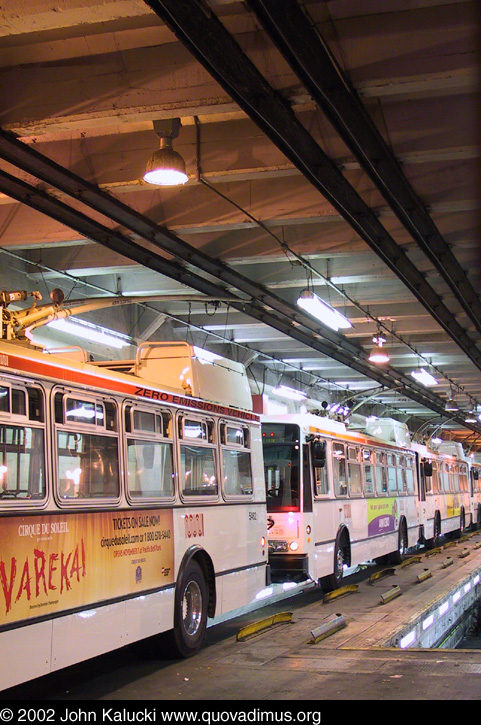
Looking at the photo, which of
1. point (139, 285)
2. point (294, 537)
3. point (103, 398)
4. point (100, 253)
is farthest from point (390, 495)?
point (103, 398)

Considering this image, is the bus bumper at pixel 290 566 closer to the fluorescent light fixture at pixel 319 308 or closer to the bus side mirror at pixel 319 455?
the bus side mirror at pixel 319 455

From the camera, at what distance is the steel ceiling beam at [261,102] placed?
5.96 metres

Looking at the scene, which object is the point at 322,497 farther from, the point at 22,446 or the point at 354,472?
the point at 22,446

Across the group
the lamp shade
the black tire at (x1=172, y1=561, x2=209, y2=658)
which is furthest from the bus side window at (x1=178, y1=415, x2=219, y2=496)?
the lamp shade

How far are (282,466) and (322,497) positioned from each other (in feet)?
3.86

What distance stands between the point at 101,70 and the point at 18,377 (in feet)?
10.9

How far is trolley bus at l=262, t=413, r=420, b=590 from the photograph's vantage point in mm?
13984

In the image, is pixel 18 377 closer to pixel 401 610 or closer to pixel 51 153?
pixel 51 153

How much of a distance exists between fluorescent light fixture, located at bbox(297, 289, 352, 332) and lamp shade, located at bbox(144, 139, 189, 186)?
496 centimetres

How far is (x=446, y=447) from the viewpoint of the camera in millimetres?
34469

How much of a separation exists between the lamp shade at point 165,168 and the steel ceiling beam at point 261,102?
94 centimetres

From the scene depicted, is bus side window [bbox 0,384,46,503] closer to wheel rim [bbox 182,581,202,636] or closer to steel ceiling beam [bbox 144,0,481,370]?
steel ceiling beam [bbox 144,0,481,370]

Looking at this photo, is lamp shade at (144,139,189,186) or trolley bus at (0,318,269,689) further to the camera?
lamp shade at (144,139,189,186)

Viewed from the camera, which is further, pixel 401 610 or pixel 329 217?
pixel 401 610
